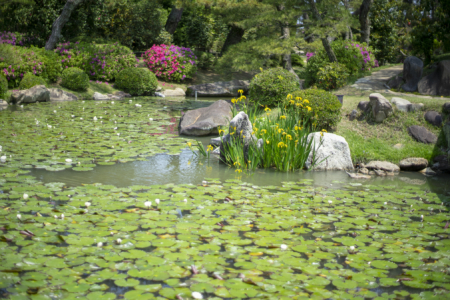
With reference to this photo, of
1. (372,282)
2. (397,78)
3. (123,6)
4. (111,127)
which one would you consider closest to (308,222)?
(372,282)

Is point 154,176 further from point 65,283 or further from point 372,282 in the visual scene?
point 372,282

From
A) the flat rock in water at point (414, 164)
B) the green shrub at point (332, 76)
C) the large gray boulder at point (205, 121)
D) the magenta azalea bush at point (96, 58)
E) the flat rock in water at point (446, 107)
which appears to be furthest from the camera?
the magenta azalea bush at point (96, 58)

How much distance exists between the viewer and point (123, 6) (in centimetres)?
1991

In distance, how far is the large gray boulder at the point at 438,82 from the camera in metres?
10.7

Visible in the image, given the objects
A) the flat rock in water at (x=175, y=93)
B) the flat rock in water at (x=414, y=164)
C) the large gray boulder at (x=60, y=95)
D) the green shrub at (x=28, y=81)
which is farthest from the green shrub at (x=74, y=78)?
the flat rock in water at (x=414, y=164)

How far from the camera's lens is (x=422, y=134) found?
26.2ft

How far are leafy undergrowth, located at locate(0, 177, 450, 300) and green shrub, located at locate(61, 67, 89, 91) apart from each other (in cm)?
1060

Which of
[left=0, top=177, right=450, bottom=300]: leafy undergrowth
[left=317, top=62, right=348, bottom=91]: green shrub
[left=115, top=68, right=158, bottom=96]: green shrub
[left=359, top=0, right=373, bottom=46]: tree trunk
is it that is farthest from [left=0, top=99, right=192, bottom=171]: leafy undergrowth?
[left=359, top=0, right=373, bottom=46]: tree trunk

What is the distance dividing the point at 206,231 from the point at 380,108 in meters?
5.95

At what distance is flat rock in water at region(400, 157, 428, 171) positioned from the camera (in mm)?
7168

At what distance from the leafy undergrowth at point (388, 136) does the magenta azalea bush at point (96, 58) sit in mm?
11312

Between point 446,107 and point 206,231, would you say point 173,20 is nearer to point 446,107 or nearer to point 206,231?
point 446,107

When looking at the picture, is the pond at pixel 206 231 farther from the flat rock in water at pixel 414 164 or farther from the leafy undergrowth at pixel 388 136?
the leafy undergrowth at pixel 388 136

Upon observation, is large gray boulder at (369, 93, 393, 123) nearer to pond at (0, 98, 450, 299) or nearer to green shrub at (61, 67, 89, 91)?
pond at (0, 98, 450, 299)
